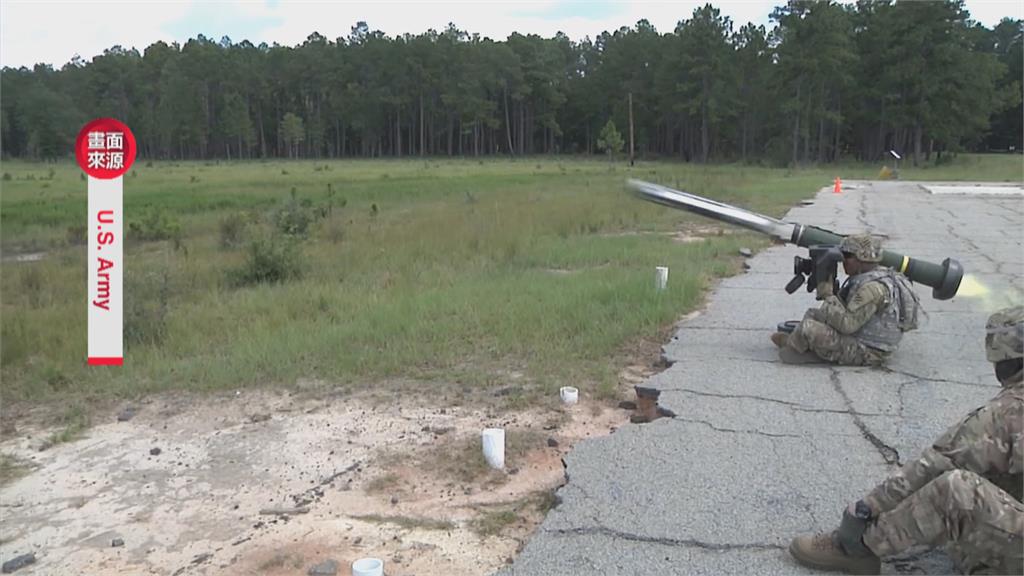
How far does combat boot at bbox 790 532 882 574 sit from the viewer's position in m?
3.00

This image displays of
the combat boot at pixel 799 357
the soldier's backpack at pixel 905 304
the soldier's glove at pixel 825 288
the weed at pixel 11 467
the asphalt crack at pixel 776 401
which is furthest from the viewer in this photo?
the combat boot at pixel 799 357

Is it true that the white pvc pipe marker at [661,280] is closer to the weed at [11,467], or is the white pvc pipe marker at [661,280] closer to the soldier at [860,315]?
the soldier at [860,315]

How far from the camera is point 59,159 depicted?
189 ft

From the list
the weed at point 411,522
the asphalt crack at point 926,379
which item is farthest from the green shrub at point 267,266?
the asphalt crack at point 926,379

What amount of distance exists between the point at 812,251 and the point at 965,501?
343cm

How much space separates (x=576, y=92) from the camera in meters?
89.4

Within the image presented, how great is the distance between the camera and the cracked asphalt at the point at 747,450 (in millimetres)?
3314

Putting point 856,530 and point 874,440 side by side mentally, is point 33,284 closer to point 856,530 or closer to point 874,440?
point 874,440

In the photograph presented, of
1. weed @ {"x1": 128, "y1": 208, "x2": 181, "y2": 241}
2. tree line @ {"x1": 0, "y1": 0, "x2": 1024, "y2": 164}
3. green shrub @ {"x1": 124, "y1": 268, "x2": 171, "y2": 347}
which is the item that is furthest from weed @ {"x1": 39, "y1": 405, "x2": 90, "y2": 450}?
Result: tree line @ {"x1": 0, "y1": 0, "x2": 1024, "y2": 164}

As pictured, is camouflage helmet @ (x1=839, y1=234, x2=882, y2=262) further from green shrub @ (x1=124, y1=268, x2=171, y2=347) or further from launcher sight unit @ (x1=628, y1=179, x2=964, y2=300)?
green shrub @ (x1=124, y1=268, x2=171, y2=347)

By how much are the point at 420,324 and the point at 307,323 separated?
1223mm

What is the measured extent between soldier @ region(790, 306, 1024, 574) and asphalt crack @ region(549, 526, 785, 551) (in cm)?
26

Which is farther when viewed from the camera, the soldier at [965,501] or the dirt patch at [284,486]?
the dirt patch at [284,486]

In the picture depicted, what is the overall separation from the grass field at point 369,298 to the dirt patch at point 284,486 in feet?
1.89
